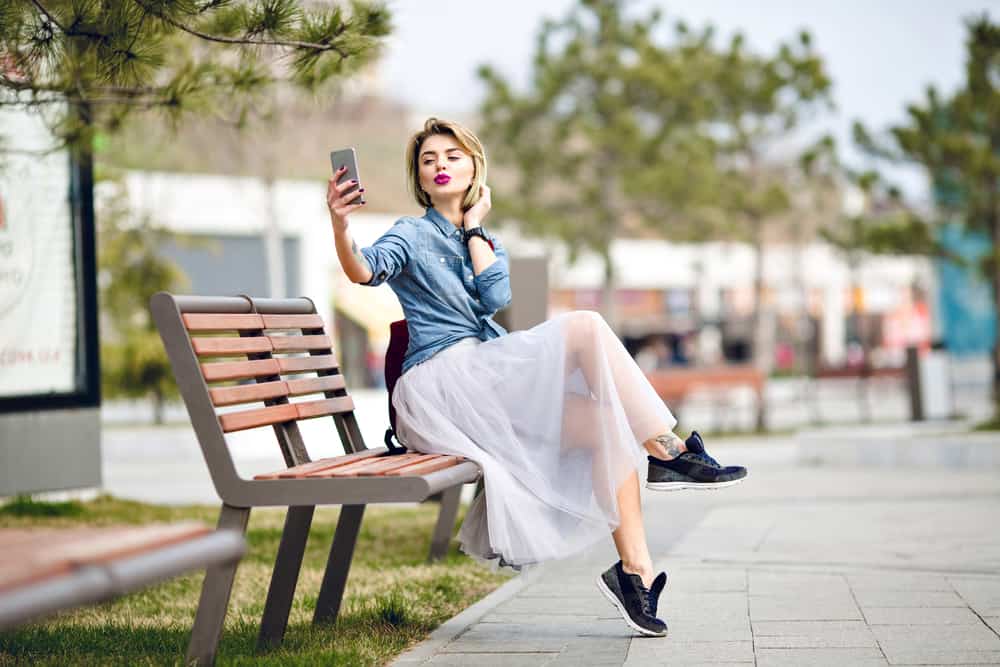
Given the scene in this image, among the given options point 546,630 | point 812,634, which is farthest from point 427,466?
point 812,634

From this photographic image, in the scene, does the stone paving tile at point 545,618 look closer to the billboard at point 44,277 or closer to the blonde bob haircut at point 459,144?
the blonde bob haircut at point 459,144

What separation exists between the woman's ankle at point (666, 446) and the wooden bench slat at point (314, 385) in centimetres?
105

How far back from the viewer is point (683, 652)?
414 cm

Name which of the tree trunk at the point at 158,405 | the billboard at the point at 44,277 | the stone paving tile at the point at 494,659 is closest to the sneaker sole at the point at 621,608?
the stone paving tile at the point at 494,659

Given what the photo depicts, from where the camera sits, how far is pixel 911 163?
1544 centimetres

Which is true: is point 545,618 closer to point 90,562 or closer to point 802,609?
point 802,609

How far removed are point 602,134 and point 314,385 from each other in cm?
2335

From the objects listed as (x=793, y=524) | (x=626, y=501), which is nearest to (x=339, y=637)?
(x=626, y=501)

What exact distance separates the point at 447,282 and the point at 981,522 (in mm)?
3944

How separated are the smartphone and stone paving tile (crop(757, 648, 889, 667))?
5.66 ft

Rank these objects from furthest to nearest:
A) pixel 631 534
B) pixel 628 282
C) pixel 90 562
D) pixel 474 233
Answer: pixel 628 282
pixel 474 233
pixel 631 534
pixel 90 562

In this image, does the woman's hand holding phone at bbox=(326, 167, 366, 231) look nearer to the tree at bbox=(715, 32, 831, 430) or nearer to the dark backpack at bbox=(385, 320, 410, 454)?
the dark backpack at bbox=(385, 320, 410, 454)

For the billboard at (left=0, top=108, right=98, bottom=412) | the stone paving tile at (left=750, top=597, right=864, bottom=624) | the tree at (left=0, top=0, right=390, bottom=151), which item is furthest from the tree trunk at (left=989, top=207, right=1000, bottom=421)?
the stone paving tile at (left=750, top=597, right=864, bottom=624)

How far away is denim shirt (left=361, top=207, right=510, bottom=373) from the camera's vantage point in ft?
15.1
